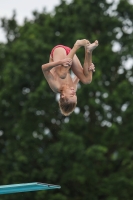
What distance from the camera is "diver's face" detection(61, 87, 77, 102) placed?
33.6 ft

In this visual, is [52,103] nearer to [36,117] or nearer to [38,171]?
[36,117]

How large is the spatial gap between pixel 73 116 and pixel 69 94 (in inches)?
557

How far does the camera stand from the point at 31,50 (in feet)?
82.6

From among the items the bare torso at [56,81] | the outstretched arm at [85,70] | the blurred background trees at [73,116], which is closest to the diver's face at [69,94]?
the bare torso at [56,81]

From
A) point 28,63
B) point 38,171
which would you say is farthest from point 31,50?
point 38,171

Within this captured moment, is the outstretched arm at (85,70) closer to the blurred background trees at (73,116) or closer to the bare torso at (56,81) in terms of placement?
the bare torso at (56,81)

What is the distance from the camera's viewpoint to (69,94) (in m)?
10.3

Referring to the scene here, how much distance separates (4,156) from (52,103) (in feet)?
Answer: 8.03

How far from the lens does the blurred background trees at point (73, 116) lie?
24.0m

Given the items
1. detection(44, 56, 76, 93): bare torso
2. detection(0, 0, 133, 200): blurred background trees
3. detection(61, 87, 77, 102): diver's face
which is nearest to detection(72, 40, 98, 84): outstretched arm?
detection(44, 56, 76, 93): bare torso

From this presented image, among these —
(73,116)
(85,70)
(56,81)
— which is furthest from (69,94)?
(73,116)

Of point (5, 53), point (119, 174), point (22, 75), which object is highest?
point (5, 53)

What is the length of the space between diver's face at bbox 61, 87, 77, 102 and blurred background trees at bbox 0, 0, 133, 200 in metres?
13.0

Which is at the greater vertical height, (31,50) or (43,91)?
(31,50)
